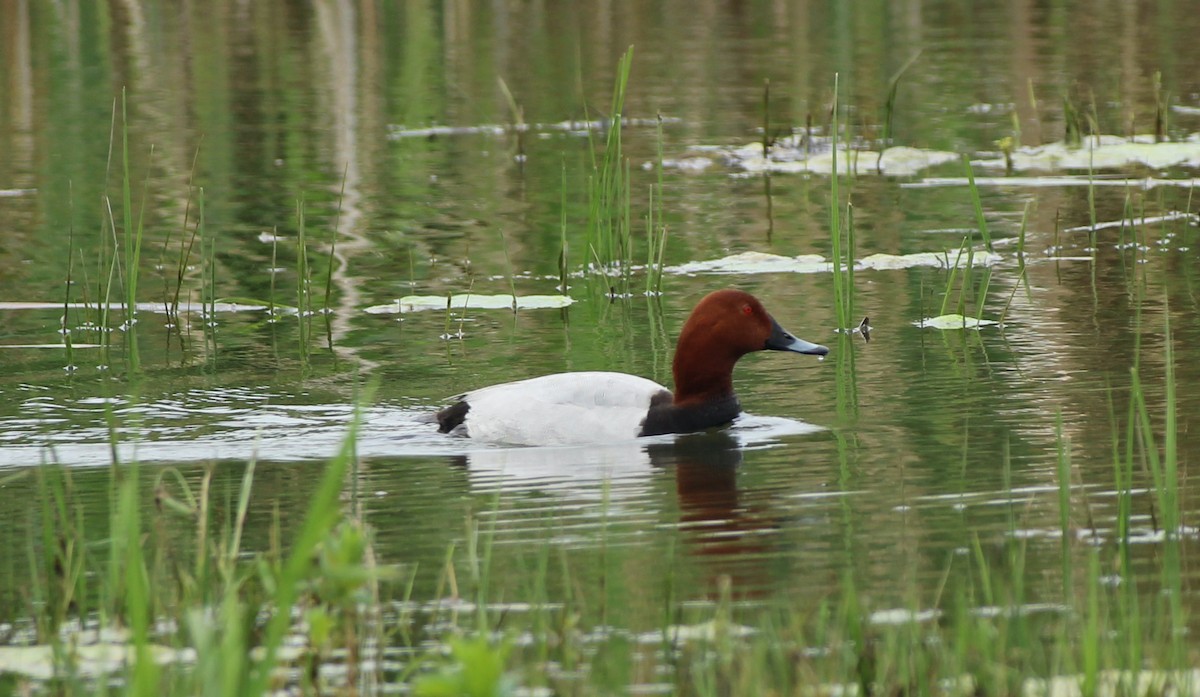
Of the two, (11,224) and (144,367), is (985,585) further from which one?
(11,224)

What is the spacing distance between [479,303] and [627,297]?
89 centimetres

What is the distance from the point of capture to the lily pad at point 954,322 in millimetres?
9797

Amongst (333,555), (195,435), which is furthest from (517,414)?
(333,555)

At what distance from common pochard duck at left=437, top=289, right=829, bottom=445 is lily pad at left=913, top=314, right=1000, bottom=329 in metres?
1.63

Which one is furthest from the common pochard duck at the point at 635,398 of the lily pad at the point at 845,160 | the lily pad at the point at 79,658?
the lily pad at the point at 845,160

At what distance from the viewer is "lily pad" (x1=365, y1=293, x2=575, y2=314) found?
10617mm

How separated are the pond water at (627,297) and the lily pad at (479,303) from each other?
0.08 metres

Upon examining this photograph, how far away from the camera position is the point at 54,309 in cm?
1061

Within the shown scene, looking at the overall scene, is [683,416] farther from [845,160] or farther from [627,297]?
[845,160]

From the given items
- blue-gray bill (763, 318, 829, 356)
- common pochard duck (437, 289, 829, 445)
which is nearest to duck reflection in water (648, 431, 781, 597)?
common pochard duck (437, 289, 829, 445)

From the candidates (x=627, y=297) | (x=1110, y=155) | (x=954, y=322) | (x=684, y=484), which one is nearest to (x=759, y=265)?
(x=627, y=297)

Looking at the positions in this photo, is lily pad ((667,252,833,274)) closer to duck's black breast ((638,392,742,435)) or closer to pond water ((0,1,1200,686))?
pond water ((0,1,1200,686))

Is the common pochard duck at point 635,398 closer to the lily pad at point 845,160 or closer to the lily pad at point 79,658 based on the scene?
the lily pad at point 79,658

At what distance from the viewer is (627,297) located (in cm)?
1077
